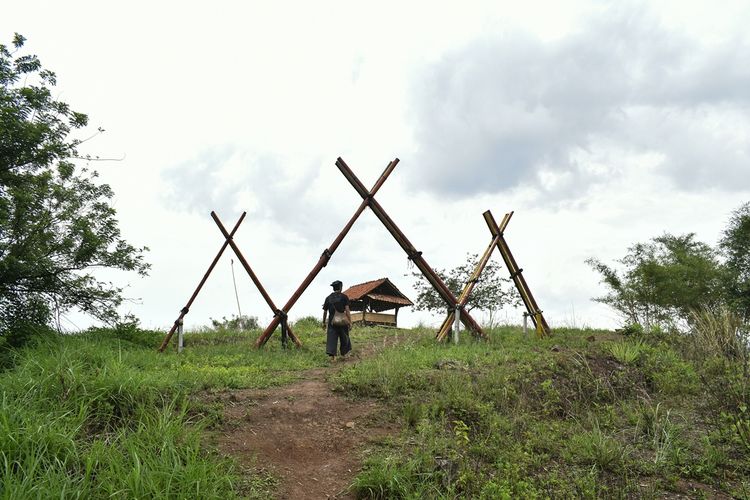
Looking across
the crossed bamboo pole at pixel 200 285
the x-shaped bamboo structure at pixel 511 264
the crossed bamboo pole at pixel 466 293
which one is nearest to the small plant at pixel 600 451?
the crossed bamboo pole at pixel 466 293

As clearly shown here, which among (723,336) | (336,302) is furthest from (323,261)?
(723,336)

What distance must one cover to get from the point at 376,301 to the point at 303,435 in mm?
15440

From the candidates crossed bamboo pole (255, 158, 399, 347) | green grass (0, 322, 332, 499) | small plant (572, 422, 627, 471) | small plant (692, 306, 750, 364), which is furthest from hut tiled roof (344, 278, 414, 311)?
small plant (572, 422, 627, 471)

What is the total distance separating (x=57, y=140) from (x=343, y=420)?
10.7m

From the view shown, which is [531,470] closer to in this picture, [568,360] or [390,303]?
[568,360]

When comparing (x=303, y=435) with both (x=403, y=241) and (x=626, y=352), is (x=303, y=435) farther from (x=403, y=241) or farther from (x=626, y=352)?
(x=403, y=241)

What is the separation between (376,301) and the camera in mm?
21672

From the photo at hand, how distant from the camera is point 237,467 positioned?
5301 mm

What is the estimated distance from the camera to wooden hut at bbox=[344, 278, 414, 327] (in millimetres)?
21234

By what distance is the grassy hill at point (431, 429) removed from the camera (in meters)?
4.72

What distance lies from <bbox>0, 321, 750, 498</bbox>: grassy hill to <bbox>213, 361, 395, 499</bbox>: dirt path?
7.4 inches

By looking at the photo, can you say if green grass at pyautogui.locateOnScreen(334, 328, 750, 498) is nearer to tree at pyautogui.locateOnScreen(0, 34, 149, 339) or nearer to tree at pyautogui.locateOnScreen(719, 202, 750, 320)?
tree at pyautogui.locateOnScreen(0, 34, 149, 339)

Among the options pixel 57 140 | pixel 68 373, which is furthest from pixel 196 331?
pixel 68 373

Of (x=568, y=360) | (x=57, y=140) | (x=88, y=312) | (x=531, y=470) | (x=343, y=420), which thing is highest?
(x=57, y=140)
